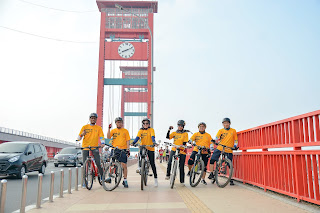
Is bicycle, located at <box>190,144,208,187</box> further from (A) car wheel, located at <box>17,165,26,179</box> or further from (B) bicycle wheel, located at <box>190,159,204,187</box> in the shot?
(A) car wheel, located at <box>17,165,26,179</box>

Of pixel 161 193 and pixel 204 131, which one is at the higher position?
pixel 204 131

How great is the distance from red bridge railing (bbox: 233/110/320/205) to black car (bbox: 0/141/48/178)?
817 cm

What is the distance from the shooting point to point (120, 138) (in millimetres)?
8719

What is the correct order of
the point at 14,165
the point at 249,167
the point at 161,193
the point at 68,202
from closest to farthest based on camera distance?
the point at 68,202 → the point at 161,193 → the point at 249,167 → the point at 14,165

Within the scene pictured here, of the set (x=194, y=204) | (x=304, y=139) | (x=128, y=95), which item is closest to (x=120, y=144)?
(x=194, y=204)

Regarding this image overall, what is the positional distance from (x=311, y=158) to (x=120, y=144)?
4.95 m

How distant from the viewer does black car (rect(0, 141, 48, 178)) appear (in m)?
11.7

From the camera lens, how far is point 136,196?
24.0ft

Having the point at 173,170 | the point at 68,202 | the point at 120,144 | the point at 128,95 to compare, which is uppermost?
the point at 128,95

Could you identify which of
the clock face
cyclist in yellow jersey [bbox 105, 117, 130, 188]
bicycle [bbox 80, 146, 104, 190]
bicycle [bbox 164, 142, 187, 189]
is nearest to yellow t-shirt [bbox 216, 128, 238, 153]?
bicycle [bbox 164, 142, 187, 189]

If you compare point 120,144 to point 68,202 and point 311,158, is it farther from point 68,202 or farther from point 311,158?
point 311,158

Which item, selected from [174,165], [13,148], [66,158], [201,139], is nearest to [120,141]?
[174,165]

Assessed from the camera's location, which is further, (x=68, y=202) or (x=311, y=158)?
(x=68, y=202)

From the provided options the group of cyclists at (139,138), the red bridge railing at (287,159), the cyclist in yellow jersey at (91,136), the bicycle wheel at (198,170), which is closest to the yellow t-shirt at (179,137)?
the group of cyclists at (139,138)
